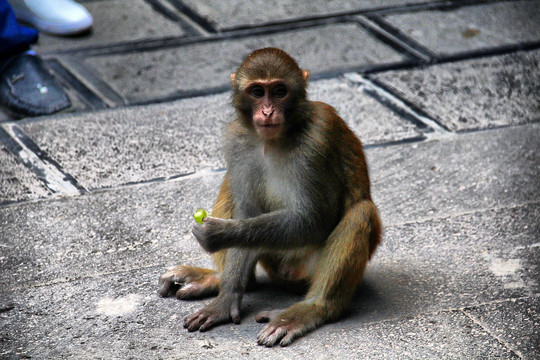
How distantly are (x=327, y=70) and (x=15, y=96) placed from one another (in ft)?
8.29

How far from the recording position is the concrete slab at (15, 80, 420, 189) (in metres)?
5.49

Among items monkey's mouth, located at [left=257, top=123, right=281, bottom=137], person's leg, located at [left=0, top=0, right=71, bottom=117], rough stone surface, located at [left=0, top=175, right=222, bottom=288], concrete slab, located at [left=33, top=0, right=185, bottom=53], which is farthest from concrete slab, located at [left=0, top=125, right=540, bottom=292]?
concrete slab, located at [left=33, top=0, right=185, bottom=53]

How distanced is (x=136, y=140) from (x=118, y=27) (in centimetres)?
208

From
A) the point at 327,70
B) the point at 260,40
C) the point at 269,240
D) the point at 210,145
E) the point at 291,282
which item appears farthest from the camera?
the point at 260,40

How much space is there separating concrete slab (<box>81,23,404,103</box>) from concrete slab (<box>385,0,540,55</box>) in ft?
1.51

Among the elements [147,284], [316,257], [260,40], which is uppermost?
[260,40]

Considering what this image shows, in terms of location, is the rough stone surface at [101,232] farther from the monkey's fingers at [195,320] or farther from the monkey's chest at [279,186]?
the monkey's chest at [279,186]

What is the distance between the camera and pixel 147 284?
429 centimetres

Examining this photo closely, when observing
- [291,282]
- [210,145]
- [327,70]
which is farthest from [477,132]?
[291,282]

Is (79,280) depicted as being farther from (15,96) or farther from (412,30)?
(412,30)

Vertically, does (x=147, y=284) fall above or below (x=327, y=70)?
below

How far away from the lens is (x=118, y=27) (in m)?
7.52

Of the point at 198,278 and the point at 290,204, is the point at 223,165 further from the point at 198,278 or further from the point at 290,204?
the point at 290,204

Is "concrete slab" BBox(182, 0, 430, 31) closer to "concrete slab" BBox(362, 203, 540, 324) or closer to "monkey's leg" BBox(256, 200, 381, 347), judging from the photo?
"concrete slab" BBox(362, 203, 540, 324)
